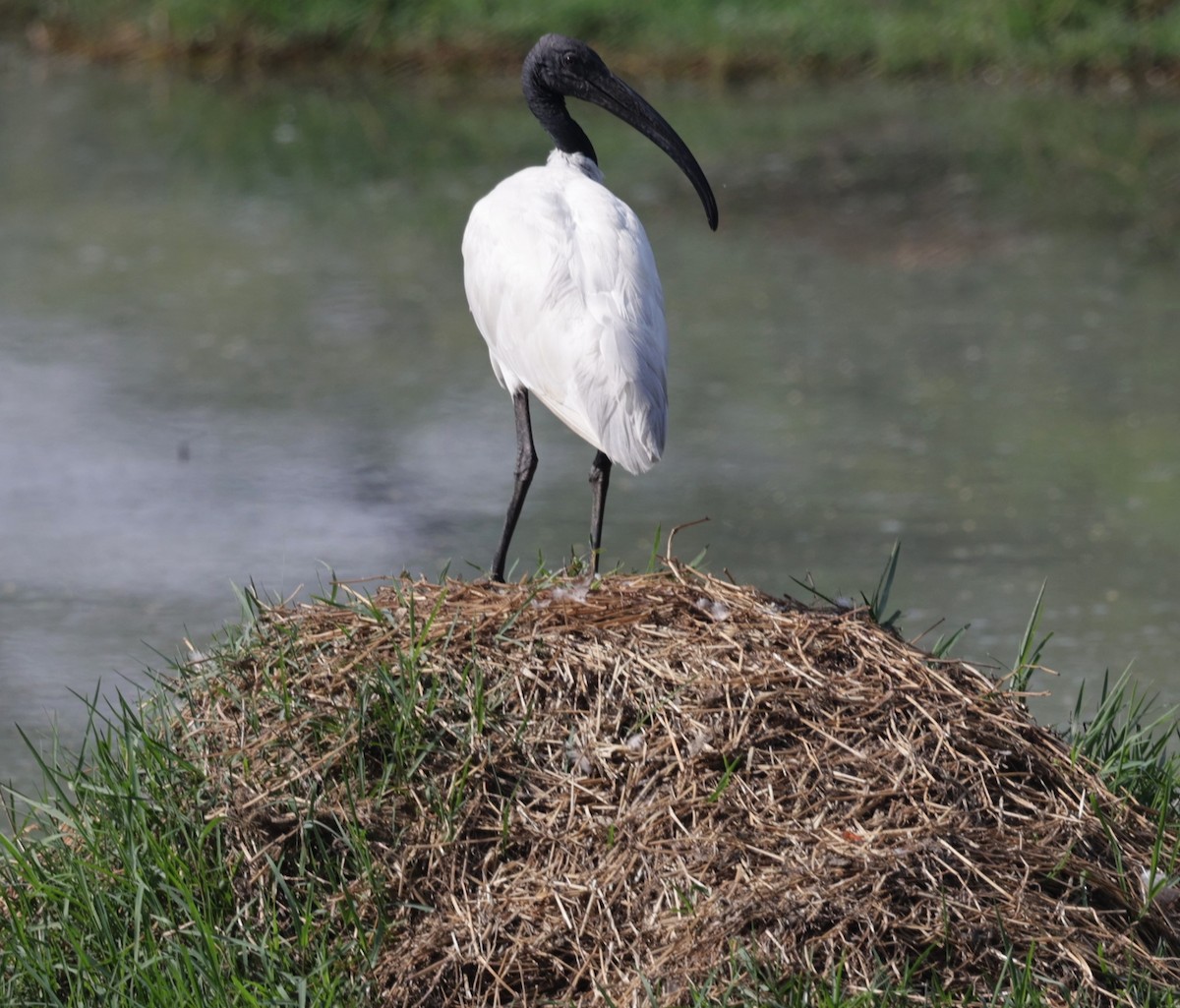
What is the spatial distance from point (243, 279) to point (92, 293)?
80 centimetres

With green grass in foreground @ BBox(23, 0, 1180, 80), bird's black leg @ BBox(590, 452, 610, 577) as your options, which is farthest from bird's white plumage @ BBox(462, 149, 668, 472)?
green grass in foreground @ BBox(23, 0, 1180, 80)

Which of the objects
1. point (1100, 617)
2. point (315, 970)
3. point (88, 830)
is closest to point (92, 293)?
point (1100, 617)

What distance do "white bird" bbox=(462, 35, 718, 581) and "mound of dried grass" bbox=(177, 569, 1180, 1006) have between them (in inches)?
17.3

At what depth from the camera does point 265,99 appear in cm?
1369

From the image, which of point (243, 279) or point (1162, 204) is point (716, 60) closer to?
point (1162, 204)

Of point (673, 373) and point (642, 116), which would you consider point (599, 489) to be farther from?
point (673, 373)

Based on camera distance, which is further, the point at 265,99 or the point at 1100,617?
the point at 265,99

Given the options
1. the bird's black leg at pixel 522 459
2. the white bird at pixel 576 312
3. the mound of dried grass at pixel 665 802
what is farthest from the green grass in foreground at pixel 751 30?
the mound of dried grass at pixel 665 802

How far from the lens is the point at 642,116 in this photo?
4.55m

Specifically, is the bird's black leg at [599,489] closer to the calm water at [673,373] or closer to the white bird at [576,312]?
the white bird at [576,312]

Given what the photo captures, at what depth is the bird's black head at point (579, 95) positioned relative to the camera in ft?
14.9

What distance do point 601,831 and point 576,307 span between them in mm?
1300

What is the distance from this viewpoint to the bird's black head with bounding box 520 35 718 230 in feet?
14.9

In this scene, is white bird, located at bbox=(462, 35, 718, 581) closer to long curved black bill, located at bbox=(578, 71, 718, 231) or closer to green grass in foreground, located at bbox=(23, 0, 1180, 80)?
long curved black bill, located at bbox=(578, 71, 718, 231)
